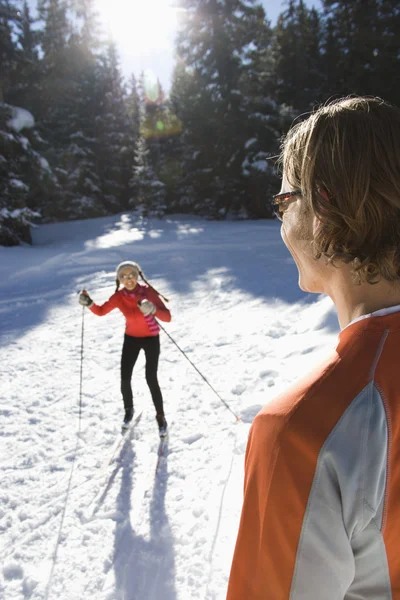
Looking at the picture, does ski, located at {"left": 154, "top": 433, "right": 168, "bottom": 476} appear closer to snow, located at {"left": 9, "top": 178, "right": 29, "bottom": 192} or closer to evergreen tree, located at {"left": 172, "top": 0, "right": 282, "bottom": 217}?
snow, located at {"left": 9, "top": 178, "right": 29, "bottom": 192}

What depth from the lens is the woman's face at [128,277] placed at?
4.29 metres

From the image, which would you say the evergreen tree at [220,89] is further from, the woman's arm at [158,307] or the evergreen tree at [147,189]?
the woman's arm at [158,307]

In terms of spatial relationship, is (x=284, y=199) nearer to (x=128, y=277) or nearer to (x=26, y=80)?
(x=128, y=277)

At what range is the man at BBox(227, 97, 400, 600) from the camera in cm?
77

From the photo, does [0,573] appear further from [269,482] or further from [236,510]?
[269,482]

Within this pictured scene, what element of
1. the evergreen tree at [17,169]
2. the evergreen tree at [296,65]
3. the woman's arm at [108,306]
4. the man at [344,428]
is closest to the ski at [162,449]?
the woman's arm at [108,306]

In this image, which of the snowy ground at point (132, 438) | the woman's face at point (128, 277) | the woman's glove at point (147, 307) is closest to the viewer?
the snowy ground at point (132, 438)

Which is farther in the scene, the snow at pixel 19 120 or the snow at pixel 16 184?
the snow at pixel 19 120

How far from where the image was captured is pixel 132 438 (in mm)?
4508

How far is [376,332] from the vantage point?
2.72 feet

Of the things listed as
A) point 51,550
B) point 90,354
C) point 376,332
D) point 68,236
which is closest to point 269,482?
point 376,332

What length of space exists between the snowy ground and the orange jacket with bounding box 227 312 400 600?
1.34 ft

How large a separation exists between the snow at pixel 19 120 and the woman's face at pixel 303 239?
20.1 m

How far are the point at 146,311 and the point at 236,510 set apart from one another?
80.9 inches
